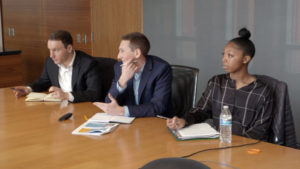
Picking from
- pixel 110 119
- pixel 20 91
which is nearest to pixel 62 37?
pixel 20 91

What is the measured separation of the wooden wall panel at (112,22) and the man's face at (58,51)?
5.28ft

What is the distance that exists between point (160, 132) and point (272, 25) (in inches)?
82.9

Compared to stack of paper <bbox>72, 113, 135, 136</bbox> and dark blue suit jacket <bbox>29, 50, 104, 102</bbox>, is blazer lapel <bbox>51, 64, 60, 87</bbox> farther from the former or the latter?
stack of paper <bbox>72, 113, 135, 136</bbox>

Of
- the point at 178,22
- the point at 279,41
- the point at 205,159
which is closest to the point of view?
the point at 205,159

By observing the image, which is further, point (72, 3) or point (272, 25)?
point (72, 3)

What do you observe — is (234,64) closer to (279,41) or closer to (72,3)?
(279,41)

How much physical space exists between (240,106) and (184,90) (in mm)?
559

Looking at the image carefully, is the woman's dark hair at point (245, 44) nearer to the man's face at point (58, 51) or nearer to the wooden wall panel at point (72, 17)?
the man's face at point (58, 51)

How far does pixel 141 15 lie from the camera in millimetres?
4875

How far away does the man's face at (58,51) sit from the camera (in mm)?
3424

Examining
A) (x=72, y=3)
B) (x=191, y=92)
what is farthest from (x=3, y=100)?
(x=72, y=3)

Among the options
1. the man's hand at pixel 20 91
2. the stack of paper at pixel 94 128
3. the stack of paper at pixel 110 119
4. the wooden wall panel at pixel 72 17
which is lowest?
the stack of paper at pixel 94 128

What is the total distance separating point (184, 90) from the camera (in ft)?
9.96

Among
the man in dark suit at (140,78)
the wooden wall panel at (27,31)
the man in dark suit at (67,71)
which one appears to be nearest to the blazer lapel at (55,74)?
the man in dark suit at (67,71)
